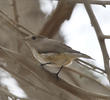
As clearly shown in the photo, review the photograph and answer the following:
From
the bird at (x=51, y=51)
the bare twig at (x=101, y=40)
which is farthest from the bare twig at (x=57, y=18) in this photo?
the bare twig at (x=101, y=40)

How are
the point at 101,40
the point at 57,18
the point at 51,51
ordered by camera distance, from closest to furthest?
1. the point at 101,40
2. the point at 51,51
3. the point at 57,18

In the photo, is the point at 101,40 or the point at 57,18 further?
the point at 57,18

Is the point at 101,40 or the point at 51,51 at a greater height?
the point at 101,40

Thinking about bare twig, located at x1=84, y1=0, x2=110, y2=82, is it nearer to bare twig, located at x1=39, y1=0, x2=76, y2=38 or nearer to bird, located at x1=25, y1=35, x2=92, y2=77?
bird, located at x1=25, y1=35, x2=92, y2=77

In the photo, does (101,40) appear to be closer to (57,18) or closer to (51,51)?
(51,51)

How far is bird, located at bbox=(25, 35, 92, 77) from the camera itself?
283 centimetres

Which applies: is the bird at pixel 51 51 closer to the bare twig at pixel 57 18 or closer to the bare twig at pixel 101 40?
the bare twig at pixel 57 18

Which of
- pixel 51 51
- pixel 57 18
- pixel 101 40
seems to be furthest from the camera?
pixel 57 18

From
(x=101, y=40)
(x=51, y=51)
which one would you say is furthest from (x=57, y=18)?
(x=101, y=40)

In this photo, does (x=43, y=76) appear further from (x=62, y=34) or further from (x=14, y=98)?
(x=62, y=34)

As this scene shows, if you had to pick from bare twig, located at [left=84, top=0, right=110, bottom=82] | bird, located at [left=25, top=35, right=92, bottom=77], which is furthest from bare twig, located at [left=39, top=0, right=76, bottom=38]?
bare twig, located at [left=84, top=0, right=110, bottom=82]

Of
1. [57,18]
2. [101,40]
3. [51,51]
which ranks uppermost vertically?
[101,40]

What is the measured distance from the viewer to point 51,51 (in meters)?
2.97

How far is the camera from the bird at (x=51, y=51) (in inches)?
111
